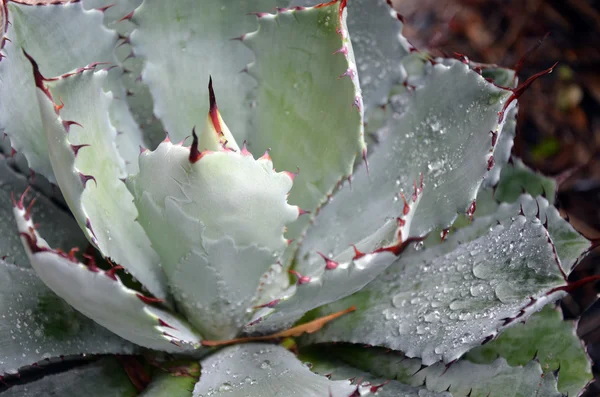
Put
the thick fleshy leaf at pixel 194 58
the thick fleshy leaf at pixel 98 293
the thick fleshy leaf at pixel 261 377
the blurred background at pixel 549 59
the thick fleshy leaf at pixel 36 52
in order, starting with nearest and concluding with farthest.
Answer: the thick fleshy leaf at pixel 98 293 < the thick fleshy leaf at pixel 261 377 < the thick fleshy leaf at pixel 36 52 < the thick fleshy leaf at pixel 194 58 < the blurred background at pixel 549 59

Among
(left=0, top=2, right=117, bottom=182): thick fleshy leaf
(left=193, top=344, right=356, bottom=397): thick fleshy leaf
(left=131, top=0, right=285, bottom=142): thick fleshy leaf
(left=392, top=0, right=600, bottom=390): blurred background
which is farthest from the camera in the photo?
(left=392, top=0, right=600, bottom=390): blurred background

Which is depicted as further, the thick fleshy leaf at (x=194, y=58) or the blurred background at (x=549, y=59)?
the blurred background at (x=549, y=59)

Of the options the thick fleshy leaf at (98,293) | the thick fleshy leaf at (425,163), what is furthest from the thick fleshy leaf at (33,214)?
the thick fleshy leaf at (425,163)

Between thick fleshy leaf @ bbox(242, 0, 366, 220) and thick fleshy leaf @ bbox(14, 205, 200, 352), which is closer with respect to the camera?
thick fleshy leaf @ bbox(14, 205, 200, 352)

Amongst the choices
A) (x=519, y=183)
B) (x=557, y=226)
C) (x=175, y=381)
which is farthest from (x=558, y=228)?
(x=175, y=381)

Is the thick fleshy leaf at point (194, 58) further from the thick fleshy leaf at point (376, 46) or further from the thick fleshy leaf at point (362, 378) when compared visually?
the thick fleshy leaf at point (362, 378)

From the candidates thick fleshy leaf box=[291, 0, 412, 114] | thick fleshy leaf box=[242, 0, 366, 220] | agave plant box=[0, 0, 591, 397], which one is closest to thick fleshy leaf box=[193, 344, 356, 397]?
agave plant box=[0, 0, 591, 397]

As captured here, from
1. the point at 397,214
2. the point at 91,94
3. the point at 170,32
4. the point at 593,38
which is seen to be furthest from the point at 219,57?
Answer: the point at 593,38

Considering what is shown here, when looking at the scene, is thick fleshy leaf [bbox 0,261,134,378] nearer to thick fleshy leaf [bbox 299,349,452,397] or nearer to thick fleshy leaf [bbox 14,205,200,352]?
thick fleshy leaf [bbox 14,205,200,352]
